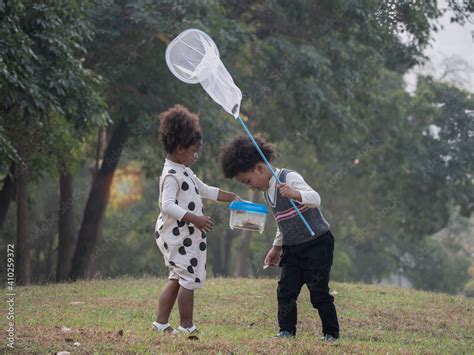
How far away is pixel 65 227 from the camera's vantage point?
21.5 metres

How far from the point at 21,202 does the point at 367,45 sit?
29.1ft

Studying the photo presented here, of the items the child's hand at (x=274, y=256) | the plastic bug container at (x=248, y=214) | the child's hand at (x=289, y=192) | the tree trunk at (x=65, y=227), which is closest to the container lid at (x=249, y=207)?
the plastic bug container at (x=248, y=214)

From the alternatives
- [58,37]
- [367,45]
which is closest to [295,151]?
[367,45]

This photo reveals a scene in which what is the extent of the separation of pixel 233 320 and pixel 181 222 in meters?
2.47

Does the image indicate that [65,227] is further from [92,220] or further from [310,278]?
[310,278]

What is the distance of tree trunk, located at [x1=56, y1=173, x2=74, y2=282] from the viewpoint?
2105cm

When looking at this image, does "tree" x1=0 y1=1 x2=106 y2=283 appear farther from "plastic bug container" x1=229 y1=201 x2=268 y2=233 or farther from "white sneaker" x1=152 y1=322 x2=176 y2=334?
"plastic bug container" x1=229 y1=201 x2=268 y2=233

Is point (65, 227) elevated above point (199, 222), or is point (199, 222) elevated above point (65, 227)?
point (199, 222)

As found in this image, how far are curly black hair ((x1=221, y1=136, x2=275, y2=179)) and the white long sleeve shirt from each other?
0.22 m

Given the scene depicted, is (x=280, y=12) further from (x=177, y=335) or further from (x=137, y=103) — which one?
(x=177, y=335)

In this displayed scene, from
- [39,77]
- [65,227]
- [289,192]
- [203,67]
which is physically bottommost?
[65,227]

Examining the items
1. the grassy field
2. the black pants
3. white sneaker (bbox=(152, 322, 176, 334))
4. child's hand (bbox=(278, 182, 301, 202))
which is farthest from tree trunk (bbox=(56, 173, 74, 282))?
child's hand (bbox=(278, 182, 301, 202))

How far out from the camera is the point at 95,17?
52.9 ft

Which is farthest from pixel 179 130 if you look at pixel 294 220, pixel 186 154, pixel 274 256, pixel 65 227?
pixel 65 227
